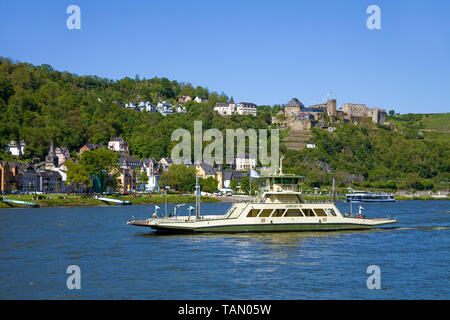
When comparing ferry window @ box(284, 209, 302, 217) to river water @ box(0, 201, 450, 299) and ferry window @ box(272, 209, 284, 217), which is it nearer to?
ferry window @ box(272, 209, 284, 217)

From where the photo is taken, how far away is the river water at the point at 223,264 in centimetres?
3572

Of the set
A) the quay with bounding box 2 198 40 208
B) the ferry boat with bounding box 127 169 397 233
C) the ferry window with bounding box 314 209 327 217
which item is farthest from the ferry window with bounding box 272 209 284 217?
the quay with bounding box 2 198 40 208

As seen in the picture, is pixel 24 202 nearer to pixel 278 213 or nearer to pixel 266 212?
pixel 266 212

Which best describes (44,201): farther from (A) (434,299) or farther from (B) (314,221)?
(A) (434,299)

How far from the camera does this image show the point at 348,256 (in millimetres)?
48812

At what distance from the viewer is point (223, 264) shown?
1742 inches

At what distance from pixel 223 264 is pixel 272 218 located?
1943 cm

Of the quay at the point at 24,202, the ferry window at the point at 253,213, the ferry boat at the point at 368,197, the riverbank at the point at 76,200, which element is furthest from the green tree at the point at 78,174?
the ferry window at the point at 253,213

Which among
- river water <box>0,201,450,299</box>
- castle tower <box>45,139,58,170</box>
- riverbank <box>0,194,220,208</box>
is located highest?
castle tower <box>45,139,58,170</box>

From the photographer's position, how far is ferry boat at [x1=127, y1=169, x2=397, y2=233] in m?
61.8

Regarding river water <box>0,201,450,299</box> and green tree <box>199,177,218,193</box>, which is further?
green tree <box>199,177,218,193</box>

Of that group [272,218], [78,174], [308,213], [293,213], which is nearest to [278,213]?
[272,218]

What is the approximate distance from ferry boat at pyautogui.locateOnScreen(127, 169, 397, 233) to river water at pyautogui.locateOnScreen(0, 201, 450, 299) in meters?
1.31
